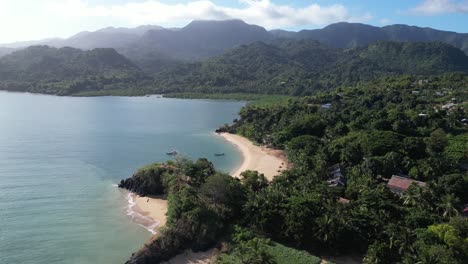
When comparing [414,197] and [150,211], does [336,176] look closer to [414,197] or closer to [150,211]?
[414,197]

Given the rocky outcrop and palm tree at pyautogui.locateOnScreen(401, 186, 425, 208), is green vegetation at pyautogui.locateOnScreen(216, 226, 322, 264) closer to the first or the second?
palm tree at pyautogui.locateOnScreen(401, 186, 425, 208)

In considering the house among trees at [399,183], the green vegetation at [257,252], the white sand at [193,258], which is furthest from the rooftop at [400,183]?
the white sand at [193,258]

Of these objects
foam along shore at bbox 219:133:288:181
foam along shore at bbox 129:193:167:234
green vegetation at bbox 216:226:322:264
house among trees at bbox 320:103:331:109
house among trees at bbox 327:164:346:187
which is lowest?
foam along shore at bbox 129:193:167:234

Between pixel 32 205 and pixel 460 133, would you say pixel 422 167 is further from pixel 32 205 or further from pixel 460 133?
pixel 32 205

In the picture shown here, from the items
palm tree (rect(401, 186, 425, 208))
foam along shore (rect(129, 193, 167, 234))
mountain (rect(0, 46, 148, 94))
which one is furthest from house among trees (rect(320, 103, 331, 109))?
mountain (rect(0, 46, 148, 94))

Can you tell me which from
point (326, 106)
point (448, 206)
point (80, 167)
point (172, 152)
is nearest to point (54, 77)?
point (326, 106)

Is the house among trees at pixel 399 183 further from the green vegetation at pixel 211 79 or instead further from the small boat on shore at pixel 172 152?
the green vegetation at pixel 211 79
